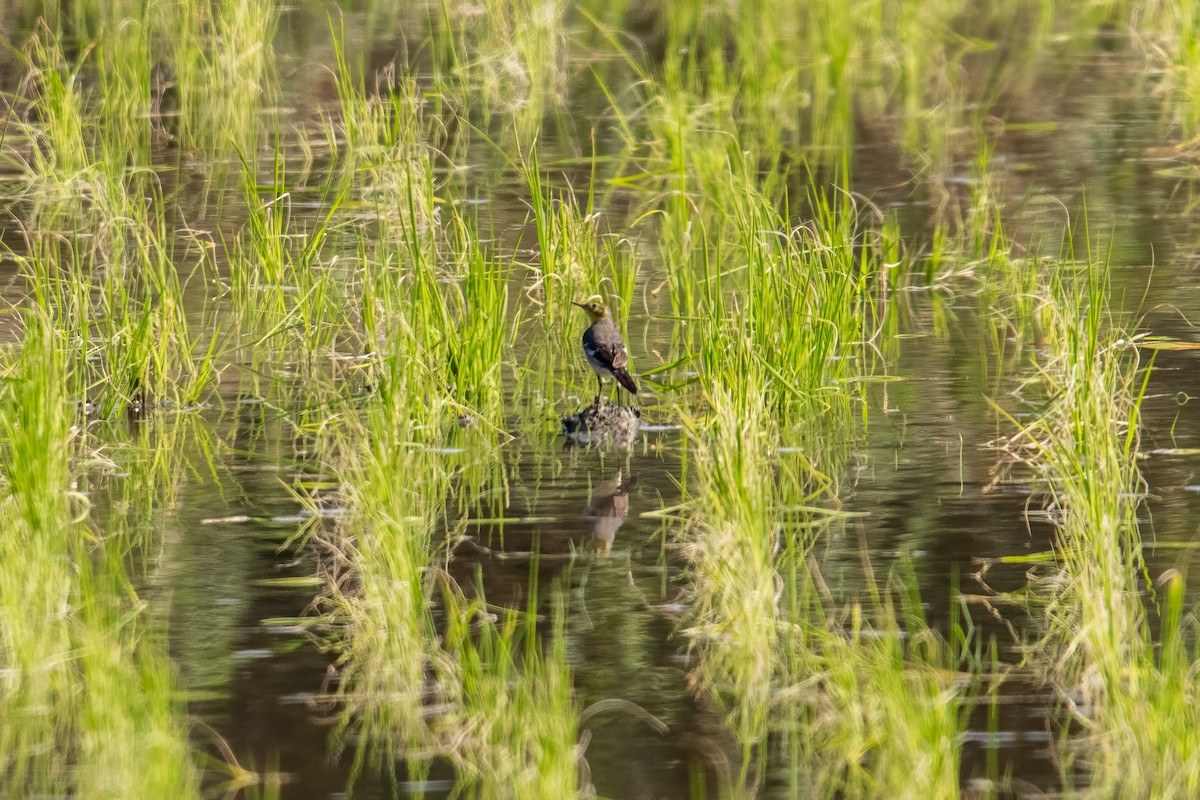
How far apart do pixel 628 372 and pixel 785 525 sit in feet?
5.64

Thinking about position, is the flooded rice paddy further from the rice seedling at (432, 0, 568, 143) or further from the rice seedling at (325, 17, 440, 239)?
the rice seedling at (432, 0, 568, 143)

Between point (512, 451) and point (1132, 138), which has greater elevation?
point (1132, 138)

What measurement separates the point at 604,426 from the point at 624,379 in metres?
0.19

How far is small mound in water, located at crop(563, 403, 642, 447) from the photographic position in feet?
23.5

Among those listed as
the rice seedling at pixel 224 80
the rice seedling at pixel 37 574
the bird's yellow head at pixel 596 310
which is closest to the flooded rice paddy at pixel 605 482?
the rice seedling at pixel 37 574

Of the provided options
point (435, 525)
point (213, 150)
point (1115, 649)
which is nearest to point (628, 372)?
point (435, 525)

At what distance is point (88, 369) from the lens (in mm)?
7902

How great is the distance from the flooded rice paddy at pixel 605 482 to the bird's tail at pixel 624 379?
171 mm

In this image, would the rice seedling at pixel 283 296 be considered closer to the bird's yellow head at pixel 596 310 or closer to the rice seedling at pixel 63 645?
the bird's yellow head at pixel 596 310

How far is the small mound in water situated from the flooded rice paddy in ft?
0.22

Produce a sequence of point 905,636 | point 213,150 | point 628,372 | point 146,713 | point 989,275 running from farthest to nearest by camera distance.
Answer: point 213,150
point 989,275
point 628,372
point 905,636
point 146,713

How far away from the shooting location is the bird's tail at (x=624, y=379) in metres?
7.21

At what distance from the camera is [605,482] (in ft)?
22.2

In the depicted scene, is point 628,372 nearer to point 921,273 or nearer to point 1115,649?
point 921,273
